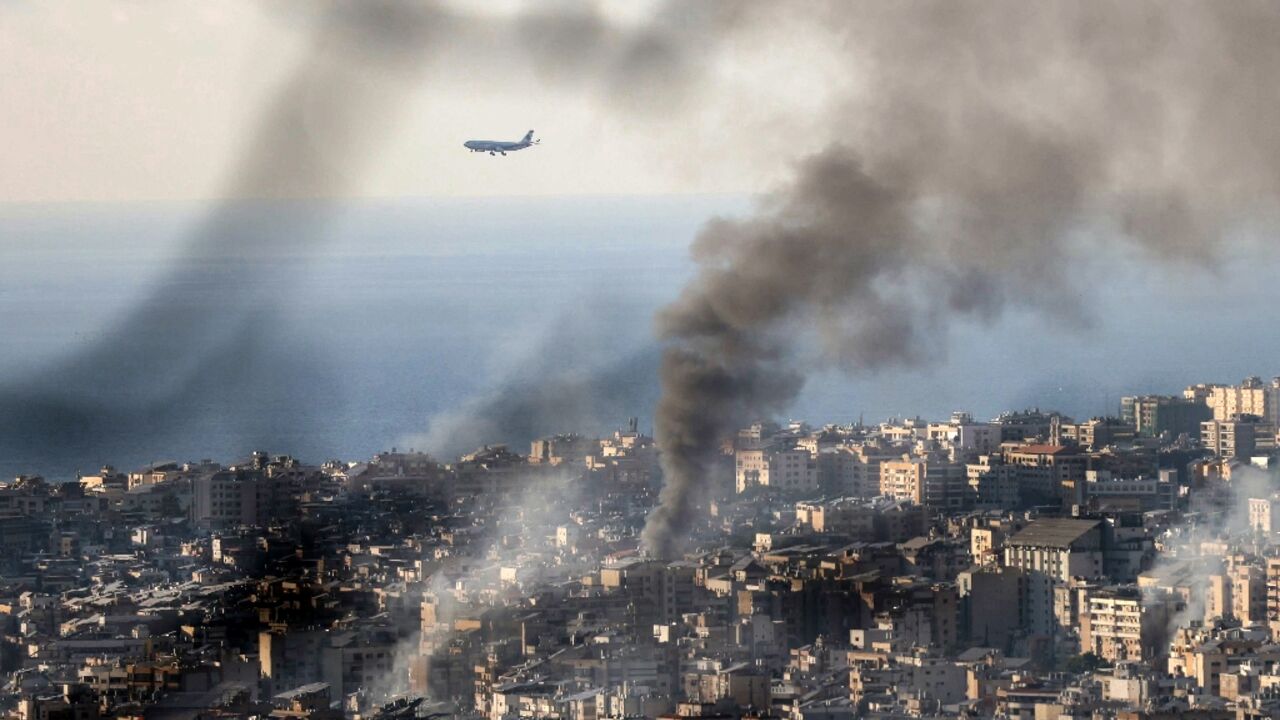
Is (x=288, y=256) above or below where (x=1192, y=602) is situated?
above

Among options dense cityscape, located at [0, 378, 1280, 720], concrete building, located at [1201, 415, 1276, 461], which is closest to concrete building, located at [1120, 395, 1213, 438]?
concrete building, located at [1201, 415, 1276, 461]

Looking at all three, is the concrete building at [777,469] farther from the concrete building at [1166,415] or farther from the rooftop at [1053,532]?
the rooftop at [1053,532]

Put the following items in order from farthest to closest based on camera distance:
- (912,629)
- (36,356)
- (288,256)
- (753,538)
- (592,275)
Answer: (288,256) → (592,275) → (36,356) → (753,538) → (912,629)

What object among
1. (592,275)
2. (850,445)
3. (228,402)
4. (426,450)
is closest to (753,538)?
(850,445)

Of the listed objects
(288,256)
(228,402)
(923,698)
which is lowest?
(923,698)

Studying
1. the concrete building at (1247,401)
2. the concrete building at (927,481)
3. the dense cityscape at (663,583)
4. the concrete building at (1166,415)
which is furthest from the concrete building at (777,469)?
the concrete building at (1247,401)

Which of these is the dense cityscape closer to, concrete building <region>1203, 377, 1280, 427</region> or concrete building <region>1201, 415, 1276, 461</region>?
concrete building <region>1201, 415, 1276, 461</region>

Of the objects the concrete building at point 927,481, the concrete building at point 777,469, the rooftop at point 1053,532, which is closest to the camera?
the rooftop at point 1053,532

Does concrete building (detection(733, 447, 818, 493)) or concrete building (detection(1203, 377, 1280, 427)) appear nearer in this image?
concrete building (detection(733, 447, 818, 493))

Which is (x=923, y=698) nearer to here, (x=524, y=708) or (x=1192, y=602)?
(x=524, y=708)
